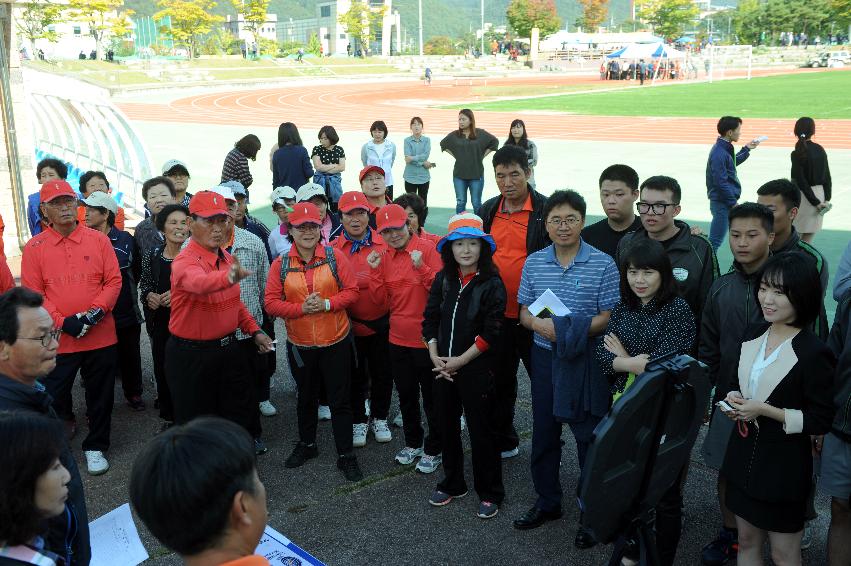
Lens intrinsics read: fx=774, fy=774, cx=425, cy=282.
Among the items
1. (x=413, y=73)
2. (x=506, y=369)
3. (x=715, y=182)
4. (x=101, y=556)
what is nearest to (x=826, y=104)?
(x=715, y=182)

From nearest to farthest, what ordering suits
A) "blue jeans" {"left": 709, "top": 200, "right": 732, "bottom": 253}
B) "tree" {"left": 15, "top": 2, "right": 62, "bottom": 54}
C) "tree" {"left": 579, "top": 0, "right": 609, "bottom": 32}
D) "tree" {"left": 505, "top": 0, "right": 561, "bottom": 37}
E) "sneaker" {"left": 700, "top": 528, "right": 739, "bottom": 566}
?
"sneaker" {"left": 700, "top": 528, "right": 739, "bottom": 566}, "blue jeans" {"left": 709, "top": 200, "right": 732, "bottom": 253}, "tree" {"left": 15, "top": 2, "right": 62, "bottom": 54}, "tree" {"left": 505, "top": 0, "right": 561, "bottom": 37}, "tree" {"left": 579, "top": 0, "right": 609, "bottom": 32}

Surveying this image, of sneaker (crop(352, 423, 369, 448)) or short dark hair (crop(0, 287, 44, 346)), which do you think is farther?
sneaker (crop(352, 423, 369, 448))

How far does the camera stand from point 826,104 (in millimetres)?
32906

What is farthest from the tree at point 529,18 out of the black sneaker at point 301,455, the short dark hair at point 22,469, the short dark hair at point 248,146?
the short dark hair at point 22,469

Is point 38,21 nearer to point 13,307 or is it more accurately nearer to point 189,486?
point 13,307

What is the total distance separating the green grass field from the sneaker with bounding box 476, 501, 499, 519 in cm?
2771

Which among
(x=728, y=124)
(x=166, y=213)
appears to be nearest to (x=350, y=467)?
(x=166, y=213)

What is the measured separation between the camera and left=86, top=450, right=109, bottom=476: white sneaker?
5.43 metres

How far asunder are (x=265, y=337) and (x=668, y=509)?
283 cm

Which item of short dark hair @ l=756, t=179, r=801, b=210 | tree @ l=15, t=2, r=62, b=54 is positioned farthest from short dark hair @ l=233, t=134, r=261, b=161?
tree @ l=15, t=2, r=62, b=54

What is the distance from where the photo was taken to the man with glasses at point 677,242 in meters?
4.60

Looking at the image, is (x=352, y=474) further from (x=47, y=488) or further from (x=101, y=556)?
(x=47, y=488)

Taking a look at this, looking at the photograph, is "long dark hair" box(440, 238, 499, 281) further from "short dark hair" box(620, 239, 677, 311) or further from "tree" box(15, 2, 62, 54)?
"tree" box(15, 2, 62, 54)

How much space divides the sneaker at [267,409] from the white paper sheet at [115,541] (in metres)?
2.96
